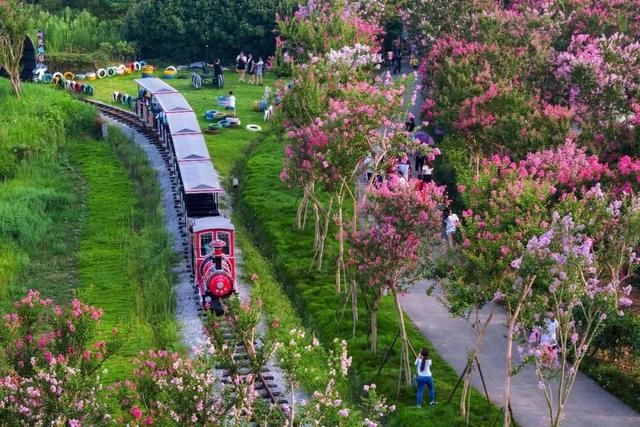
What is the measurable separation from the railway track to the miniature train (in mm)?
593

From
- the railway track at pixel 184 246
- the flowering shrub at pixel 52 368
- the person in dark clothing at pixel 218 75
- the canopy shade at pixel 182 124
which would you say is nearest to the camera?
the flowering shrub at pixel 52 368

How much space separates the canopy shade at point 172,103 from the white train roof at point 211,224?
15.4 metres

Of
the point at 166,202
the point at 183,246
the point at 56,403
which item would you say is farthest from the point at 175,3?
the point at 56,403

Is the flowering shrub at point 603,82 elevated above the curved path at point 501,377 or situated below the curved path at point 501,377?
Result: above

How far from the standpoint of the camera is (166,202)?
48469 mm

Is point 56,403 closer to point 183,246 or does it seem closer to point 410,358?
point 410,358

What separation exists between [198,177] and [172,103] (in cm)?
1328

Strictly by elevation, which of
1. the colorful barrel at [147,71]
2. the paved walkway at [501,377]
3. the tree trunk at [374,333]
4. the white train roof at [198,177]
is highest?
the white train roof at [198,177]

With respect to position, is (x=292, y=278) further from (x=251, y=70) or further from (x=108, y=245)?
(x=251, y=70)

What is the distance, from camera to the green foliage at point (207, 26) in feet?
258

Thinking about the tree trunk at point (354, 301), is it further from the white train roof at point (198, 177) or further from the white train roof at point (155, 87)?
the white train roof at point (155, 87)

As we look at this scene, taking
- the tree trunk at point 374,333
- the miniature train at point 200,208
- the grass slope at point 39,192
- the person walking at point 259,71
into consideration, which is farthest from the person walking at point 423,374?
the person walking at point 259,71

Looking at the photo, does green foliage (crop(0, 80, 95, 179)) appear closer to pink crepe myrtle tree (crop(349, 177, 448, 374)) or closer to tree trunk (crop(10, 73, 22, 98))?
tree trunk (crop(10, 73, 22, 98))

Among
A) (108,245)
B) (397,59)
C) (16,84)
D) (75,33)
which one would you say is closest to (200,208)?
(108,245)
